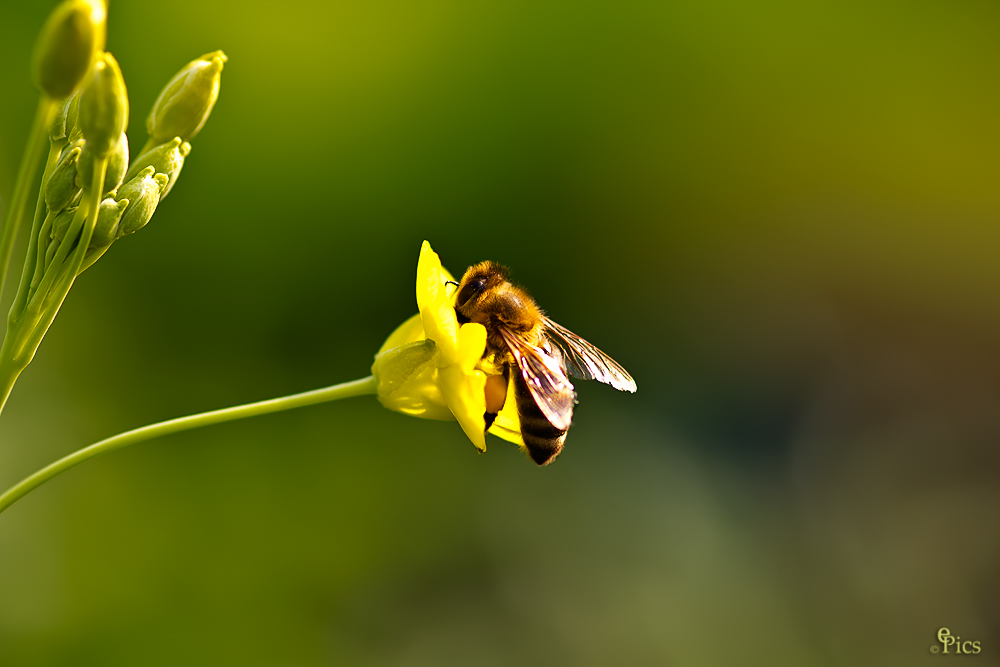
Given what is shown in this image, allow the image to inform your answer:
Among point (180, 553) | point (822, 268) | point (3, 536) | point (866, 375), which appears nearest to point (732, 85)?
point (822, 268)

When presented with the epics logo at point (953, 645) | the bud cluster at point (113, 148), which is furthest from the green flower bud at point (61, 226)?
the epics logo at point (953, 645)

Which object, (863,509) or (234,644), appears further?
(863,509)

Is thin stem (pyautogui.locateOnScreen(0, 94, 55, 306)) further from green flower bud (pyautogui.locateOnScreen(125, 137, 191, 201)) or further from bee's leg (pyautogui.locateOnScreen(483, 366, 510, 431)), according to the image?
bee's leg (pyautogui.locateOnScreen(483, 366, 510, 431))

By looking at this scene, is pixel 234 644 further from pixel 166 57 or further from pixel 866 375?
pixel 866 375

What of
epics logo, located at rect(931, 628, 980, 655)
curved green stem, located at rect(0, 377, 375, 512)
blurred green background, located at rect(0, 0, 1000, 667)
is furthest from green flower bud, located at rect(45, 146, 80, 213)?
epics logo, located at rect(931, 628, 980, 655)

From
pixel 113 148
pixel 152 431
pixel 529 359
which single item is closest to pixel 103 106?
pixel 113 148

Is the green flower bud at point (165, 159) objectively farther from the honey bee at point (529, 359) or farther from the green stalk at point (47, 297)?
the honey bee at point (529, 359)

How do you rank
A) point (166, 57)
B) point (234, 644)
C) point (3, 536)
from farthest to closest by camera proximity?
point (166, 57) → point (234, 644) → point (3, 536)
